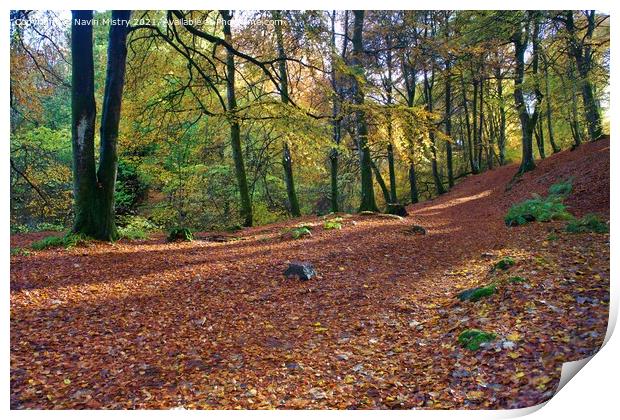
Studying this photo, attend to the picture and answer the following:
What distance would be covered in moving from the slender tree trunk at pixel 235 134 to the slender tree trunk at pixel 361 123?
173 centimetres

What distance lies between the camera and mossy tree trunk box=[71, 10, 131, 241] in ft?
16.2

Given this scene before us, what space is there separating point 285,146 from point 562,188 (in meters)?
4.55

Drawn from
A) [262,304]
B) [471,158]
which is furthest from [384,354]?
[471,158]

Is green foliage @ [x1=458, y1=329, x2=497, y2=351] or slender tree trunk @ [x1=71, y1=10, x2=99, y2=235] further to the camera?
slender tree trunk @ [x1=71, y1=10, x2=99, y2=235]

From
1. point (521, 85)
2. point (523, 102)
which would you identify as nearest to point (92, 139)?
point (521, 85)

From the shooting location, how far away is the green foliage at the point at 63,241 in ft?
A: 14.8

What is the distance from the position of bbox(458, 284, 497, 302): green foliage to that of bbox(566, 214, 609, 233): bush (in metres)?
1.47

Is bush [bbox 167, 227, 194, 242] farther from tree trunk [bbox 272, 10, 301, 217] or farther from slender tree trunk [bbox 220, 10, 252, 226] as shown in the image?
tree trunk [bbox 272, 10, 301, 217]

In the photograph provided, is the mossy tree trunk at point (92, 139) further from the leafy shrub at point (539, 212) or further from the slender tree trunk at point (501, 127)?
the slender tree trunk at point (501, 127)

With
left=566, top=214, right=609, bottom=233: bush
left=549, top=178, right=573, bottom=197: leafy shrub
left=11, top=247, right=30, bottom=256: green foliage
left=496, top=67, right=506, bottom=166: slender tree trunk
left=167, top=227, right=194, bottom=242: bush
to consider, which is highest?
left=496, top=67, right=506, bottom=166: slender tree trunk

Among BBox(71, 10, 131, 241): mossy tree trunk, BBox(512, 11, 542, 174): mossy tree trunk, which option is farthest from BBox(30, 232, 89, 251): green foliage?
BBox(512, 11, 542, 174): mossy tree trunk

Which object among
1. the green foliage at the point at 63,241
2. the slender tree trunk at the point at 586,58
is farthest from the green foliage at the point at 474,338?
the green foliage at the point at 63,241

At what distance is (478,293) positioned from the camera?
352 cm

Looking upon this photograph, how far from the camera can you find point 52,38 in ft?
13.5
